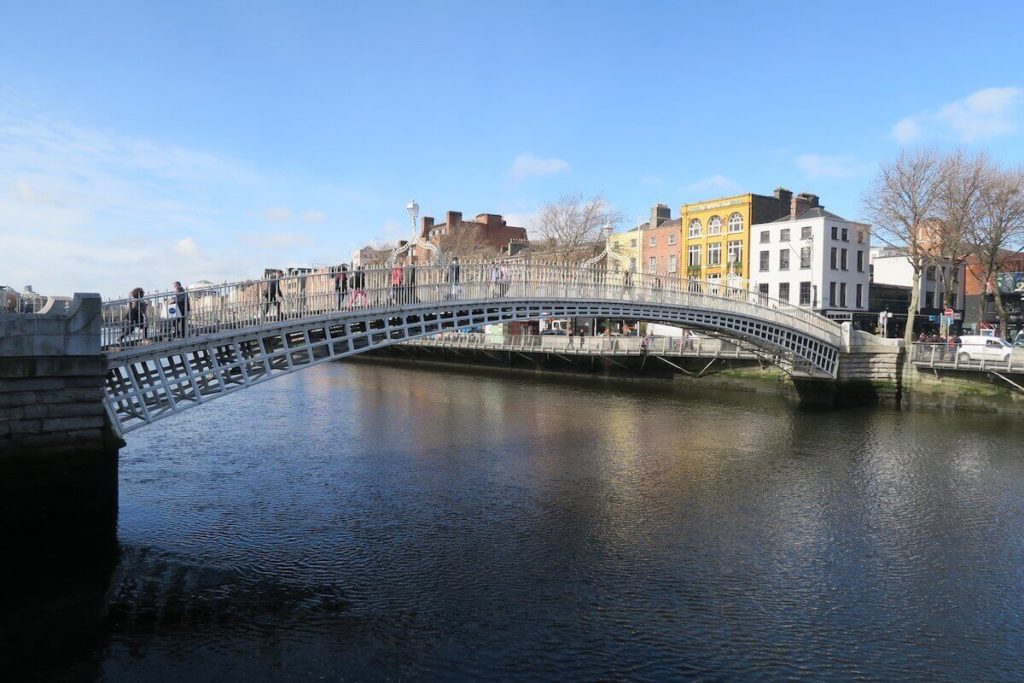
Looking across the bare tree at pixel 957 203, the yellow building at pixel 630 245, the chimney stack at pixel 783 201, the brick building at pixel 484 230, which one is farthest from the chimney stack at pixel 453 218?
the bare tree at pixel 957 203

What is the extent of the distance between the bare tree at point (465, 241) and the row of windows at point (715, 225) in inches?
596

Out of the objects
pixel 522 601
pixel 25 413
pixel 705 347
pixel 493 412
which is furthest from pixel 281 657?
pixel 705 347

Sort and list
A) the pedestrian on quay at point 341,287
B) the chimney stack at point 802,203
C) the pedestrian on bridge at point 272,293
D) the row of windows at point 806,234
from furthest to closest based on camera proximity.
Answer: the chimney stack at point 802,203, the row of windows at point 806,234, the pedestrian on quay at point 341,287, the pedestrian on bridge at point 272,293

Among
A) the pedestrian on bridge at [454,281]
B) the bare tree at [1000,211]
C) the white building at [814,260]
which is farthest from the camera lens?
the white building at [814,260]

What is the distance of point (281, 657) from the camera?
8.19 m

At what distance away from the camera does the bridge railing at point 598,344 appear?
34.5 metres

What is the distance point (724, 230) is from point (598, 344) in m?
14.7

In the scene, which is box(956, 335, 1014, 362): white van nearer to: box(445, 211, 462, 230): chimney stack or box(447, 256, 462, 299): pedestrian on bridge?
box(447, 256, 462, 299): pedestrian on bridge

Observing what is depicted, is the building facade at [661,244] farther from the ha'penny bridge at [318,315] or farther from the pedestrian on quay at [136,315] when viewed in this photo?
the pedestrian on quay at [136,315]

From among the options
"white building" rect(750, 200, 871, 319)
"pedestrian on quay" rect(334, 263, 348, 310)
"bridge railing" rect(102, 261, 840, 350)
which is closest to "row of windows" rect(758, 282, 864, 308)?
"white building" rect(750, 200, 871, 319)

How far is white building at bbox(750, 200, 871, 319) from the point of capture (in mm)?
43312

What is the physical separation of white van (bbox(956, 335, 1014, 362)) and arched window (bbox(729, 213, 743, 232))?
19.9m

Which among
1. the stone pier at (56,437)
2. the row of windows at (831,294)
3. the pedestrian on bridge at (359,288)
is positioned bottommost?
the stone pier at (56,437)

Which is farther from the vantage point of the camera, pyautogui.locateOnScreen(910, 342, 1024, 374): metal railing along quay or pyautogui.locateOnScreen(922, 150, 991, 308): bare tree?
pyautogui.locateOnScreen(922, 150, 991, 308): bare tree
